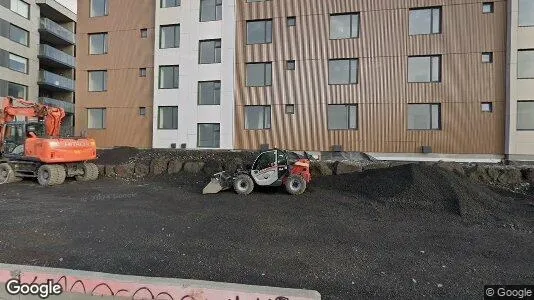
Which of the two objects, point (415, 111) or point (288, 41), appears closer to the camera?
point (415, 111)

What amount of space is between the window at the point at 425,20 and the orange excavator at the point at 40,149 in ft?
66.0

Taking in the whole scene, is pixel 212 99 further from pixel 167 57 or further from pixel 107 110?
pixel 107 110

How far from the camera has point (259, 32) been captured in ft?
76.0

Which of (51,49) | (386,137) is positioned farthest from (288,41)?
(51,49)

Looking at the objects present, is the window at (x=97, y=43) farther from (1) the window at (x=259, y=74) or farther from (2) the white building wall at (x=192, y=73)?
(1) the window at (x=259, y=74)

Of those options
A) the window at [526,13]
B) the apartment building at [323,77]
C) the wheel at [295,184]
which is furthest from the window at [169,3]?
the window at [526,13]

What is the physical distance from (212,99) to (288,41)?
676 centimetres

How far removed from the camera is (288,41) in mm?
22438

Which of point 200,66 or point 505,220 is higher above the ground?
point 200,66

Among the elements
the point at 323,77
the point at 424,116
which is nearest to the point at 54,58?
the point at 323,77

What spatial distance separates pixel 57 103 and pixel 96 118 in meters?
18.1

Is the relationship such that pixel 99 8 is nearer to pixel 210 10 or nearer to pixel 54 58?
pixel 210 10

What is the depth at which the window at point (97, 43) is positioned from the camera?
26.5 m

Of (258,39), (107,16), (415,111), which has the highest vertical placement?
(107,16)
